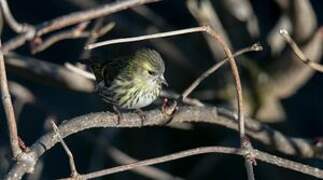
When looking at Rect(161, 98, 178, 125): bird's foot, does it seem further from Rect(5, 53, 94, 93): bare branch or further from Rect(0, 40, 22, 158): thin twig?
Rect(5, 53, 94, 93): bare branch

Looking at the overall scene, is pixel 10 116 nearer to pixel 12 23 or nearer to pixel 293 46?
pixel 293 46

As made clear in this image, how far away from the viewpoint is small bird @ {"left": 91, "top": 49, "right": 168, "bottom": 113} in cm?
477

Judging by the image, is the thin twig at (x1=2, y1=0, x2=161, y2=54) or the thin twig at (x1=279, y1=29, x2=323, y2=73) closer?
the thin twig at (x1=279, y1=29, x2=323, y2=73)

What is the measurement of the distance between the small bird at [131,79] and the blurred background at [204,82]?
0.14 metres

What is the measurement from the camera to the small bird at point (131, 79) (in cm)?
477

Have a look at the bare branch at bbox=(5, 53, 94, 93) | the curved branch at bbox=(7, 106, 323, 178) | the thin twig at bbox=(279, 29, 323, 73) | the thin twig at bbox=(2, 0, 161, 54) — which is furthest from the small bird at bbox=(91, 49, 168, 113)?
the thin twig at bbox=(279, 29, 323, 73)

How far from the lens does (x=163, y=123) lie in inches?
145

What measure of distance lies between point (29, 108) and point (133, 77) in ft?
7.54

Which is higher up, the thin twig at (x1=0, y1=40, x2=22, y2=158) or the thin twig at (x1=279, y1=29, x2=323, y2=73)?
the thin twig at (x1=279, y1=29, x2=323, y2=73)

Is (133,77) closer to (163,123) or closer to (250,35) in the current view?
(250,35)

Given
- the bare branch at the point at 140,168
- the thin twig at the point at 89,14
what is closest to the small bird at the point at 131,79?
the bare branch at the point at 140,168

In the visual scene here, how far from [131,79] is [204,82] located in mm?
576

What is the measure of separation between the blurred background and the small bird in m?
0.14

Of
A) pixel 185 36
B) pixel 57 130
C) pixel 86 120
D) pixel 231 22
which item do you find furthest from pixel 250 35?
pixel 57 130
